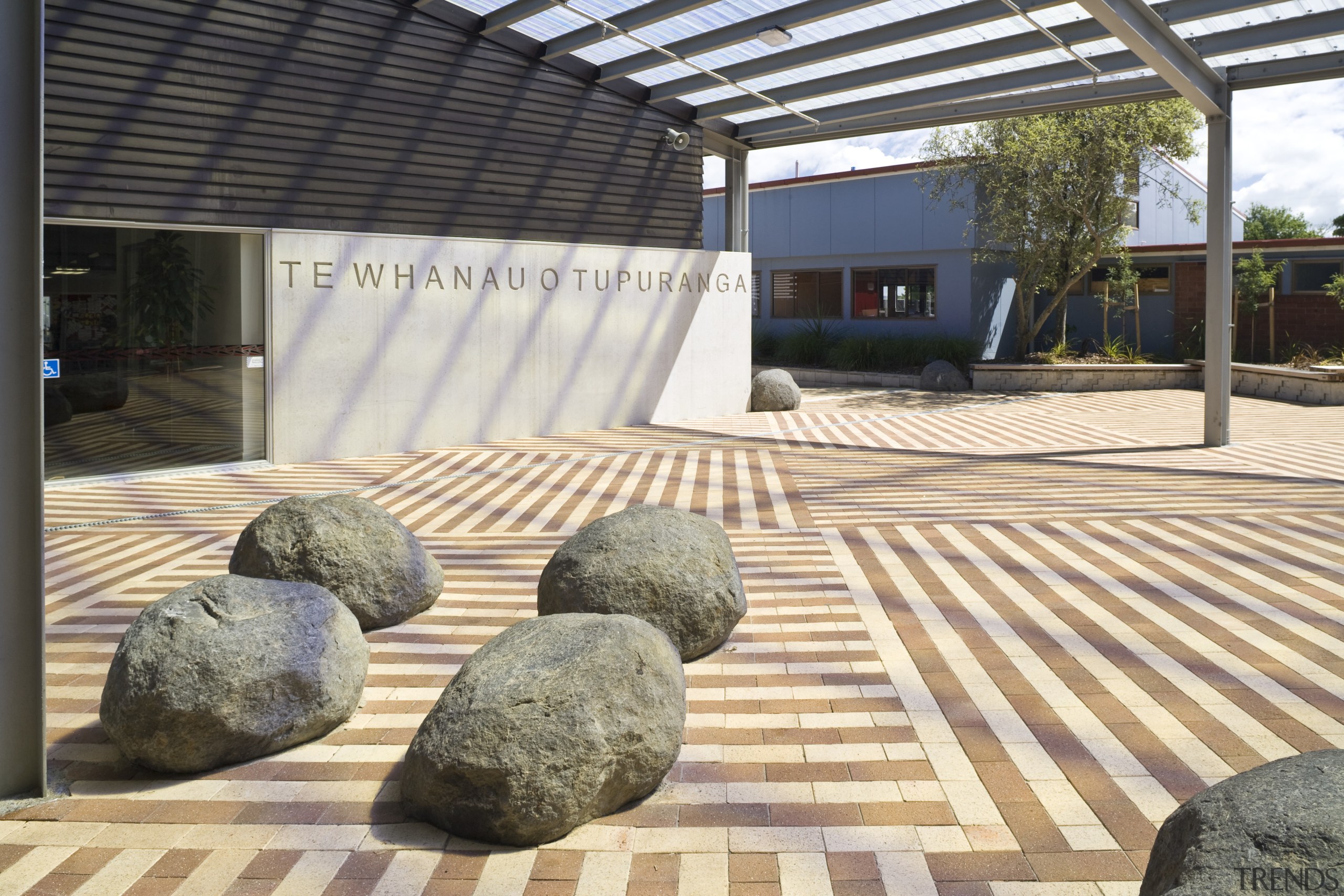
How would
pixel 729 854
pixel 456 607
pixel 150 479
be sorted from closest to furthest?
1. pixel 729 854
2. pixel 456 607
3. pixel 150 479

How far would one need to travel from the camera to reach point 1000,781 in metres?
3.69

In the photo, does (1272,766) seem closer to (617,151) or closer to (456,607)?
(456,607)

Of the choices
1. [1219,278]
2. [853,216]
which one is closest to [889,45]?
[1219,278]

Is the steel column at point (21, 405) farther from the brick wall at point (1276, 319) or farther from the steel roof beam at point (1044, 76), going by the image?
the brick wall at point (1276, 319)

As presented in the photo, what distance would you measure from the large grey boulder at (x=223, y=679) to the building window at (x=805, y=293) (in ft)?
72.4

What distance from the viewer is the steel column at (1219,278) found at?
12062 millimetres

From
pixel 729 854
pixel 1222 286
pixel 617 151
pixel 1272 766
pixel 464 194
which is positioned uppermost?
pixel 617 151

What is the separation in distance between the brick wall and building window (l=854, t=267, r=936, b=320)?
535 centimetres

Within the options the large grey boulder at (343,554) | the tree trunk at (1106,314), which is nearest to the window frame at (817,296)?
the tree trunk at (1106,314)

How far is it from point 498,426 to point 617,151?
4232mm

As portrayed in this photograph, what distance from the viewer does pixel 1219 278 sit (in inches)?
480

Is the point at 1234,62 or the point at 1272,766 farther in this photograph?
the point at 1234,62

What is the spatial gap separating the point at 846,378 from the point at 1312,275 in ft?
32.1

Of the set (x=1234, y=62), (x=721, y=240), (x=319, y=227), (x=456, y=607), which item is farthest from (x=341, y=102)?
(x=721, y=240)
